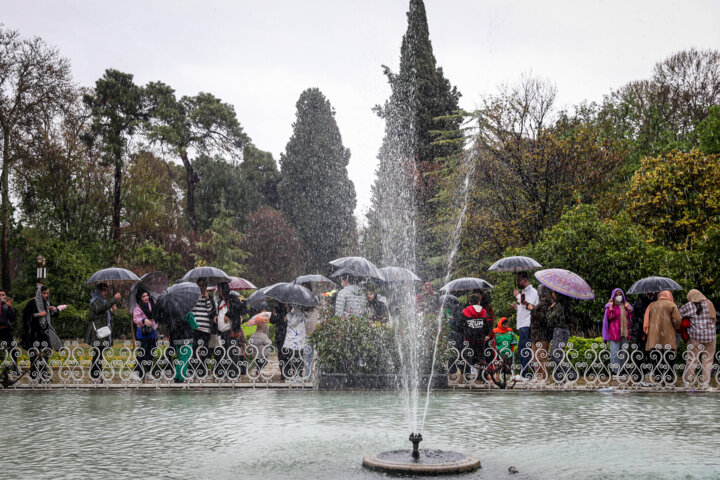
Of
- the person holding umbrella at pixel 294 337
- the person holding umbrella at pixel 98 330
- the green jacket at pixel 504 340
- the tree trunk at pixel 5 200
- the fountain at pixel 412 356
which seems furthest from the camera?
the tree trunk at pixel 5 200

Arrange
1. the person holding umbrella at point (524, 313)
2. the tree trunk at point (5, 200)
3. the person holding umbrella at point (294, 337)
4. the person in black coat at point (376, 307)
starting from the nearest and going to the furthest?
the person holding umbrella at point (524, 313) → the person in black coat at point (376, 307) → the person holding umbrella at point (294, 337) → the tree trunk at point (5, 200)

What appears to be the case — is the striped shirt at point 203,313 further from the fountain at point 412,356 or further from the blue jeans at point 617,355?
the blue jeans at point 617,355

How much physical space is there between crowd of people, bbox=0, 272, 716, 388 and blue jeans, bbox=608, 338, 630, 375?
0.02 meters

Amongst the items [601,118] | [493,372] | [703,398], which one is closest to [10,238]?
[601,118]

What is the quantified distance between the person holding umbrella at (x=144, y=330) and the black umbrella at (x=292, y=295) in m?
2.27

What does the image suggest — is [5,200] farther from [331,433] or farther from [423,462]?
[423,462]

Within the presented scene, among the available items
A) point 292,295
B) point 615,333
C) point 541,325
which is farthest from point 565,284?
point 292,295

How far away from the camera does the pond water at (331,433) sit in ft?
22.1

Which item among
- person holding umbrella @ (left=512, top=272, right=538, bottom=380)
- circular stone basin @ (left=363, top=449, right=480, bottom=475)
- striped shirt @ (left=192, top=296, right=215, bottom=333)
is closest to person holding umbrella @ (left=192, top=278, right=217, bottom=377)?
striped shirt @ (left=192, top=296, right=215, bottom=333)

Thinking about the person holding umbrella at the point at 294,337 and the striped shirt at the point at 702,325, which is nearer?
the striped shirt at the point at 702,325

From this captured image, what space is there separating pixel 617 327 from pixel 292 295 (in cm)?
616

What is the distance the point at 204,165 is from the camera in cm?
5744

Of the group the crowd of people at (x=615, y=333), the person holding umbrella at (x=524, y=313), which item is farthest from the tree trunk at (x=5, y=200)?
the person holding umbrella at (x=524, y=313)

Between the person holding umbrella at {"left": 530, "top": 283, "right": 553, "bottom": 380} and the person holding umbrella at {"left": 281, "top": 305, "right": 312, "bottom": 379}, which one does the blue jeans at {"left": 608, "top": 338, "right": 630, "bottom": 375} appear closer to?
the person holding umbrella at {"left": 530, "top": 283, "right": 553, "bottom": 380}
